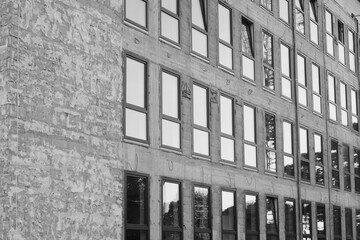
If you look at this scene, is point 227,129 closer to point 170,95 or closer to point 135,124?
point 170,95

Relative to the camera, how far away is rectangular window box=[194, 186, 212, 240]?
1894cm

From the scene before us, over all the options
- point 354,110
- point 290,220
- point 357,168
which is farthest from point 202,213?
point 354,110

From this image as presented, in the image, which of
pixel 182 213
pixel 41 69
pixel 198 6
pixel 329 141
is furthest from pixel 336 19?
pixel 41 69

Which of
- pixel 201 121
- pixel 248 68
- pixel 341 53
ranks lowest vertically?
pixel 201 121

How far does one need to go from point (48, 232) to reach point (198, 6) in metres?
8.62

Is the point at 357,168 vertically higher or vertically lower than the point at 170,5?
lower

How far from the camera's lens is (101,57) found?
1609 centimetres

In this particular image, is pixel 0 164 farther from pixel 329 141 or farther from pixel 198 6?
pixel 329 141

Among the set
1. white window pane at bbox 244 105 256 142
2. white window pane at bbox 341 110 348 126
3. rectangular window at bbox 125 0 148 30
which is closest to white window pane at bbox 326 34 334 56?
white window pane at bbox 341 110 348 126

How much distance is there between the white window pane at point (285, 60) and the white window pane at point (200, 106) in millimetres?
5917

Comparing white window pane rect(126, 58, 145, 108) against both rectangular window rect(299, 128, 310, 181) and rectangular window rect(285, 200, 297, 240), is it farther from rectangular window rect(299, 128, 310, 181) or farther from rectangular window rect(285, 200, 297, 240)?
rectangular window rect(299, 128, 310, 181)

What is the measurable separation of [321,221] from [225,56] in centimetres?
850

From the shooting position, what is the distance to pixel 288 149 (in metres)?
24.9

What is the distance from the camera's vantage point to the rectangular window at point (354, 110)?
31.4 m
